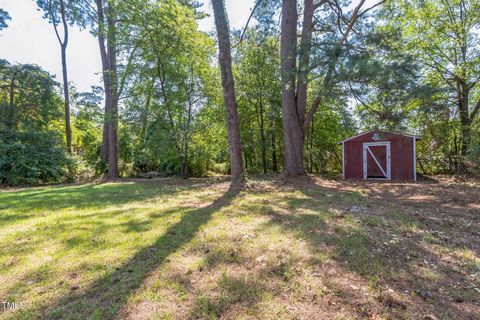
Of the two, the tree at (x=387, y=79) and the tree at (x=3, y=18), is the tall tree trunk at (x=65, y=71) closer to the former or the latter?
the tree at (x=3, y=18)

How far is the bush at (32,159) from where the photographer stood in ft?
36.6

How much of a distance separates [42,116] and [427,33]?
2065 centimetres

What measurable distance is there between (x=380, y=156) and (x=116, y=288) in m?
11.6

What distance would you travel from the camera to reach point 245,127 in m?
14.2

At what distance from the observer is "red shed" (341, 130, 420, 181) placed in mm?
10531

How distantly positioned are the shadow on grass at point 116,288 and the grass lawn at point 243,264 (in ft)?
0.03

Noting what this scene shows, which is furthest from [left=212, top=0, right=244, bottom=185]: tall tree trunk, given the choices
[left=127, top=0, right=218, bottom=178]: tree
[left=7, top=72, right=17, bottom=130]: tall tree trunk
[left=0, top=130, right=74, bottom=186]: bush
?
[left=7, top=72, right=17, bottom=130]: tall tree trunk

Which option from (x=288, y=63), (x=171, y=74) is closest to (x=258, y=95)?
(x=171, y=74)

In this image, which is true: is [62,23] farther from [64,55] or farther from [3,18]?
[3,18]

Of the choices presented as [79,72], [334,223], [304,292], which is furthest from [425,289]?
[79,72]

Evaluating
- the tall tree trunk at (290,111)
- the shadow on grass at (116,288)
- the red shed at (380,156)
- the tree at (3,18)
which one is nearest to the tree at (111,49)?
the tree at (3,18)

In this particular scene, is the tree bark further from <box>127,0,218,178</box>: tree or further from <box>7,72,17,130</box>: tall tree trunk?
<box>127,0,218,178</box>: tree

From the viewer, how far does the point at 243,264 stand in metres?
2.50

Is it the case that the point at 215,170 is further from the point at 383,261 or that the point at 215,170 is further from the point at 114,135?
the point at 383,261
